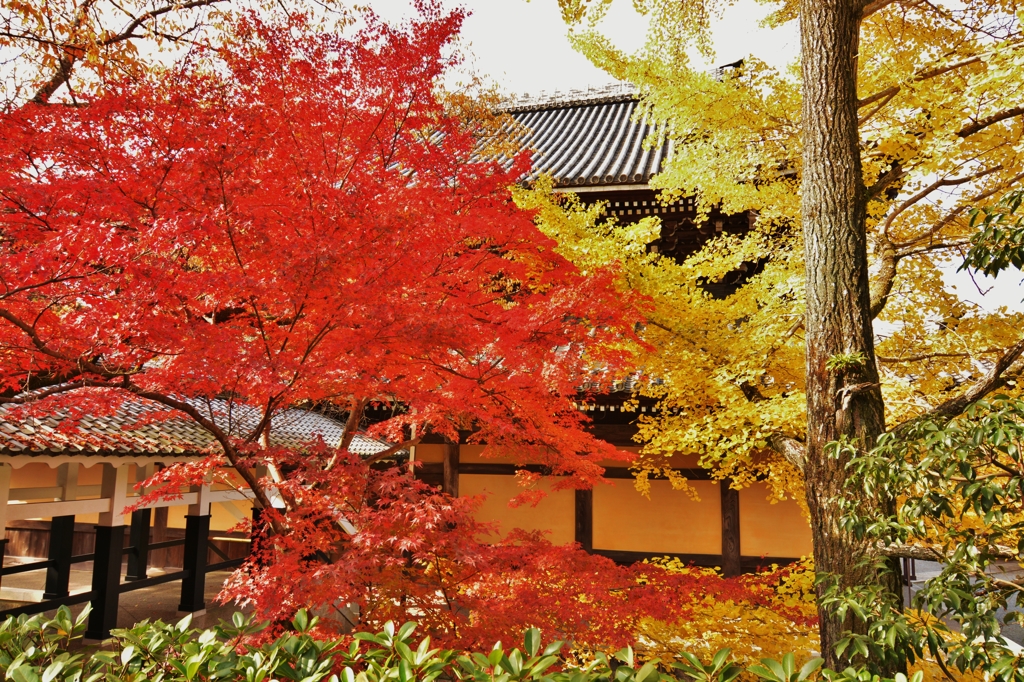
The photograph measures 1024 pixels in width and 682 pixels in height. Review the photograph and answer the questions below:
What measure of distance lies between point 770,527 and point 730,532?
0.61 meters

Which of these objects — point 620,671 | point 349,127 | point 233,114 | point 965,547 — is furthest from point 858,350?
point 233,114

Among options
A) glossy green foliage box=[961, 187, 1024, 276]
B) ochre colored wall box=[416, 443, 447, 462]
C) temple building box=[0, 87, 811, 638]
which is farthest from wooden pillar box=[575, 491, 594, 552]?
glossy green foliage box=[961, 187, 1024, 276]

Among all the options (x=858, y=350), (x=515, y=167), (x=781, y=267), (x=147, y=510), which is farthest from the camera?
(x=147, y=510)

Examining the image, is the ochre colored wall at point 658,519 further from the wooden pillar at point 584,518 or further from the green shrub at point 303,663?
the green shrub at point 303,663

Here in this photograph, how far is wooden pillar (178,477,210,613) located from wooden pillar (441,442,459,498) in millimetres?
3729

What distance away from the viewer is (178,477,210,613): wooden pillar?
9.93 meters

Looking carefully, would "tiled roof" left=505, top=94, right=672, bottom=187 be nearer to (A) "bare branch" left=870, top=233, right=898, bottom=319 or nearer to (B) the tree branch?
(A) "bare branch" left=870, top=233, right=898, bottom=319

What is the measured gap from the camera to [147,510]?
1093 cm

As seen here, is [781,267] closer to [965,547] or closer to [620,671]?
[965,547]

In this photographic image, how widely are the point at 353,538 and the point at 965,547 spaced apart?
12.9 ft

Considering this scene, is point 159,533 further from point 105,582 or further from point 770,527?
point 770,527

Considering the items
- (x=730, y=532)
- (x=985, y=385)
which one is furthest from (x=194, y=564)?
(x=985, y=385)

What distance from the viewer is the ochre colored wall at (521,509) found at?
10.3 m

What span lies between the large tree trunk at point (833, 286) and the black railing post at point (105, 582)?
8410mm
